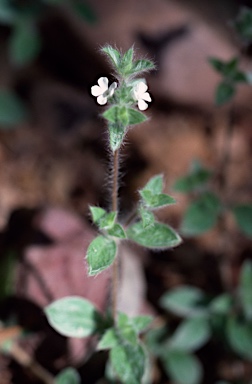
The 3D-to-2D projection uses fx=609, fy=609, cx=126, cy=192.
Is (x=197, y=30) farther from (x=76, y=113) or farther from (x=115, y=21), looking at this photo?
(x=76, y=113)

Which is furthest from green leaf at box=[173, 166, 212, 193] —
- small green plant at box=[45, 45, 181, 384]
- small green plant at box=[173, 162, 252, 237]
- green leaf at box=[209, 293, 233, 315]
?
small green plant at box=[45, 45, 181, 384]

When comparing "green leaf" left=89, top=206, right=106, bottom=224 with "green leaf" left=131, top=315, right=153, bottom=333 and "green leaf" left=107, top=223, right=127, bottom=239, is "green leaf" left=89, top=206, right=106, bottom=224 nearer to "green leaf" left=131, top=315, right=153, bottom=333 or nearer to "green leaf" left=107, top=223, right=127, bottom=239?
"green leaf" left=107, top=223, right=127, bottom=239

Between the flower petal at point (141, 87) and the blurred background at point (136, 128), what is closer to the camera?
the flower petal at point (141, 87)

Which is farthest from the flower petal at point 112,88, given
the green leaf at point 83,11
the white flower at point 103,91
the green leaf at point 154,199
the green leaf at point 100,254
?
the green leaf at point 83,11

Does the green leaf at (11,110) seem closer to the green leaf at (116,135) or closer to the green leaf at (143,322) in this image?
the green leaf at (143,322)

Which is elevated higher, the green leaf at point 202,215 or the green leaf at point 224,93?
the green leaf at point 224,93

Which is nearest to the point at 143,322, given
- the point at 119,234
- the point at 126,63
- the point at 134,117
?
the point at 119,234

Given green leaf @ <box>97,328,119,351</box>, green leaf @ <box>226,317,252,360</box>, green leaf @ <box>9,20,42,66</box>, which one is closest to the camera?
green leaf @ <box>97,328,119,351</box>
